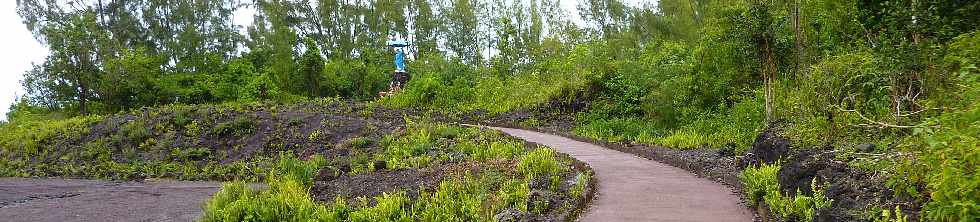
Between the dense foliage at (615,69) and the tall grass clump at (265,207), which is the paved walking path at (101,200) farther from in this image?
the dense foliage at (615,69)

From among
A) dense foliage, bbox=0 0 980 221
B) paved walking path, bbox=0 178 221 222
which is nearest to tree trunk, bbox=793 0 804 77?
dense foliage, bbox=0 0 980 221

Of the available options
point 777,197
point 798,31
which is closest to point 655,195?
point 777,197

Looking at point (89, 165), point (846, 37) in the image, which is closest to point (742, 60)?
point (846, 37)

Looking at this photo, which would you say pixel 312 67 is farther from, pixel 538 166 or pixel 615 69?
pixel 538 166

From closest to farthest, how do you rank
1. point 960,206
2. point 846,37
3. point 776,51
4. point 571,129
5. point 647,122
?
point 960,206 → point 846,37 → point 776,51 → point 647,122 → point 571,129

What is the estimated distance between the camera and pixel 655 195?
6.74 m

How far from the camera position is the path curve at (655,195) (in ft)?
19.3

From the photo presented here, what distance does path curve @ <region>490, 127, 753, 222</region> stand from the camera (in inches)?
232

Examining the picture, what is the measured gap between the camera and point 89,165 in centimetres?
1759

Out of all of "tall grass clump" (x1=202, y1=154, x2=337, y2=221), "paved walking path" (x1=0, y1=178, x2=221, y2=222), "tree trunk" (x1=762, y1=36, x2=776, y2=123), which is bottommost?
"paved walking path" (x1=0, y1=178, x2=221, y2=222)

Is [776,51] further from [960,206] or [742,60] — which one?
[960,206]

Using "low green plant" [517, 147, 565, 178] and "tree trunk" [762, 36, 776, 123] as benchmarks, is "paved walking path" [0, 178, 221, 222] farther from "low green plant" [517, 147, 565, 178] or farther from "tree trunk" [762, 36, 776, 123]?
"tree trunk" [762, 36, 776, 123]

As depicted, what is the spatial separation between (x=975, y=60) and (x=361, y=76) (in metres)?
29.4

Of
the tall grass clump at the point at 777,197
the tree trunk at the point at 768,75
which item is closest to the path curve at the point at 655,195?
the tall grass clump at the point at 777,197
